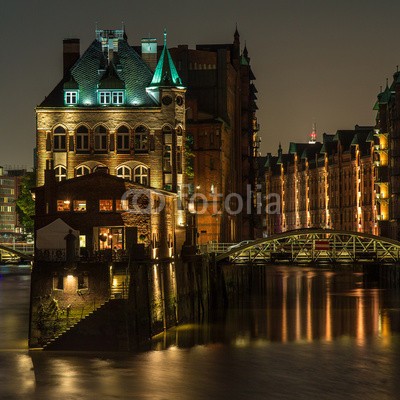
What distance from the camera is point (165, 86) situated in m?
→ 88.4

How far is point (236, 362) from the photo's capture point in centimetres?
6400

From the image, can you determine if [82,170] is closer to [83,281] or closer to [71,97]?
[71,97]

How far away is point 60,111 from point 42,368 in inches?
1291

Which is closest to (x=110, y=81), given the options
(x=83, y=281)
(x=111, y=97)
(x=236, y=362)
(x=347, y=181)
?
(x=111, y=97)

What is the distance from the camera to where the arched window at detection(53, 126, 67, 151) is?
8931 cm

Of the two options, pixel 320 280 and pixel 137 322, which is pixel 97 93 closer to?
pixel 137 322

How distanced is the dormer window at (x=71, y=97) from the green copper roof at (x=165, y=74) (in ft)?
17.3

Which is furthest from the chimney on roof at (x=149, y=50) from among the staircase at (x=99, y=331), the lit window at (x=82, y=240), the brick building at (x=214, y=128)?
the staircase at (x=99, y=331)

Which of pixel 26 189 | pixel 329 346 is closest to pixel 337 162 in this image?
pixel 26 189

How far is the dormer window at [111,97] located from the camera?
89.3 metres

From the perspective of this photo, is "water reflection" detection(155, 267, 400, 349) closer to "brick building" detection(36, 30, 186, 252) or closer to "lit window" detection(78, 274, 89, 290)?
"lit window" detection(78, 274, 89, 290)

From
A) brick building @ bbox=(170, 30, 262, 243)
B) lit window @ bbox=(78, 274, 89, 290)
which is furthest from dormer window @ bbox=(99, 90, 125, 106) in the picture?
lit window @ bbox=(78, 274, 89, 290)

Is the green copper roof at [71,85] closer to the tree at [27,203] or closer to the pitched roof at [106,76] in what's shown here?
the pitched roof at [106,76]

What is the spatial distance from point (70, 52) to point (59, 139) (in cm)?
743
